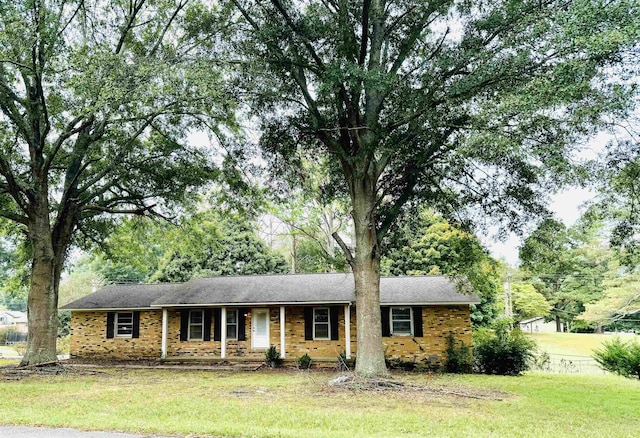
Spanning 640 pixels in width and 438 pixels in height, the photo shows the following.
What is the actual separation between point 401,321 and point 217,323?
723cm

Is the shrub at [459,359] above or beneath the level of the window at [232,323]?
beneath

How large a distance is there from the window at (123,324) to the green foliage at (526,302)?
28225 millimetres

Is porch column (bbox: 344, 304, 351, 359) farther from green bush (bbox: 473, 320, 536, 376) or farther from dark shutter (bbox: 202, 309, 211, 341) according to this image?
dark shutter (bbox: 202, 309, 211, 341)

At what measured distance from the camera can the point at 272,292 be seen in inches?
755

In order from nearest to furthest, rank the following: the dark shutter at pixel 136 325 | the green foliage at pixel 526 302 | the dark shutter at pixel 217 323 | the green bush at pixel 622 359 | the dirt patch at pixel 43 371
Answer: the dirt patch at pixel 43 371
the green bush at pixel 622 359
the dark shutter at pixel 217 323
the dark shutter at pixel 136 325
the green foliage at pixel 526 302

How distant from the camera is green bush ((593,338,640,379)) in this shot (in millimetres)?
17766

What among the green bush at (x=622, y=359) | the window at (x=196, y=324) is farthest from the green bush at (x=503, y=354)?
the window at (x=196, y=324)

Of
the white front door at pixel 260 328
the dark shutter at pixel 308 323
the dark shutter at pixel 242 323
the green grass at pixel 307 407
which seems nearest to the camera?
the green grass at pixel 307 407

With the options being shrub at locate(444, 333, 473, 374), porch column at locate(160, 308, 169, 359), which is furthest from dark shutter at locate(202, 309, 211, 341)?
shrub at locate(444, 333, 473, 374)

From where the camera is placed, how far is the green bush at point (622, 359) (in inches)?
699

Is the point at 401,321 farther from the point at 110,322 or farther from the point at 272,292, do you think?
the point at 110,322

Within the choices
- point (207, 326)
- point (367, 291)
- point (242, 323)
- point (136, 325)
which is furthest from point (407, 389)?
point (136, 325)

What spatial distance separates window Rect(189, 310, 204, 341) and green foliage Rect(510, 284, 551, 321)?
2625cm

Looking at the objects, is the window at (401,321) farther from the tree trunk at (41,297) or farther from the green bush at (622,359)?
the tree trunk at (41,297)
